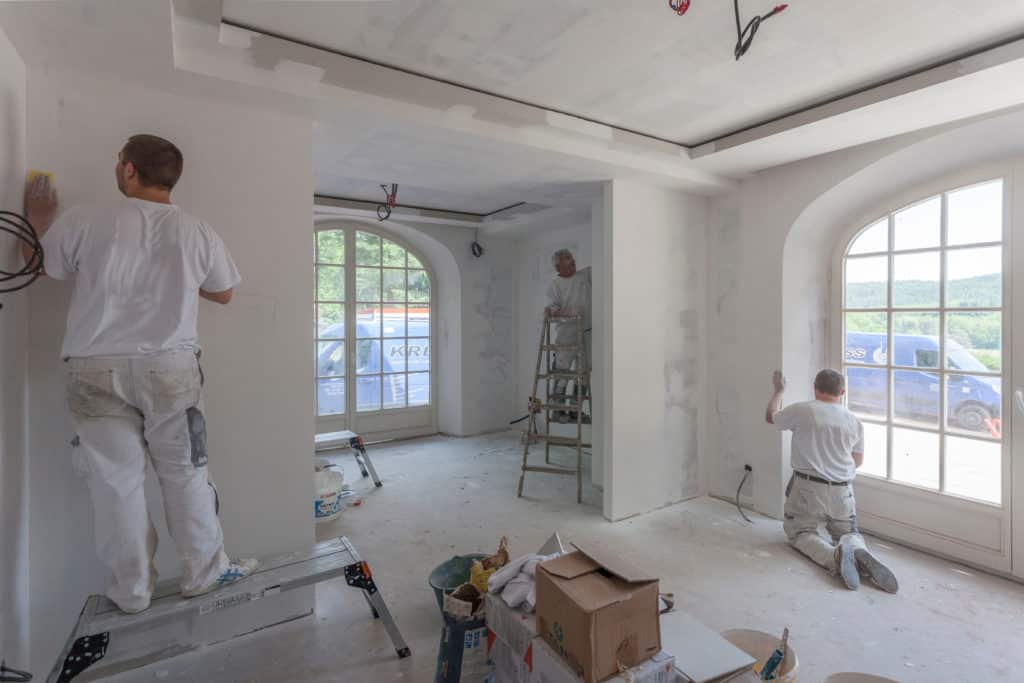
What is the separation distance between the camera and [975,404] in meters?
2.73

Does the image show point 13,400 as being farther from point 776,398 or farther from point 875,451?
point 875,451

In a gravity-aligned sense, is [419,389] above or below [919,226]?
below

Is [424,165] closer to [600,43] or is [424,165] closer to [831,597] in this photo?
[600,43]

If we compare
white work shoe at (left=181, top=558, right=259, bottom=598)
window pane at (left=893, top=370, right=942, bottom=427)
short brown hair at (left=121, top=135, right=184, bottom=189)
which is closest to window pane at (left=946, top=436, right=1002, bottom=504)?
window pane at (left=893, top=370, right=942, bottom=427)

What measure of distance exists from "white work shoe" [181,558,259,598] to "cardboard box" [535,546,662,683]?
117 cm

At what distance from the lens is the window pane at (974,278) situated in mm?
2650

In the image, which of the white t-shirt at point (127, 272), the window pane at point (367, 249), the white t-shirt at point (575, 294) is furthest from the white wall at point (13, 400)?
the window pane at point (367, 249)

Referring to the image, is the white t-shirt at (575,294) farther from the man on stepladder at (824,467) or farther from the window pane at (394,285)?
the window pane at (394,285)

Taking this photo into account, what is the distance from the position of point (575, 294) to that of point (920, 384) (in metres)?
2.34

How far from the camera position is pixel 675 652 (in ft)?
4.64

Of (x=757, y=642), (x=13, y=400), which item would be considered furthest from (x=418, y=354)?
(x=757, y=642)

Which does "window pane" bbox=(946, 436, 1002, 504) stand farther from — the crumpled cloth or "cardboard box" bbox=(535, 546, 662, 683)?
the crumpled cloth

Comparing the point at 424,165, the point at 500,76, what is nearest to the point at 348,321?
the point at 424,165

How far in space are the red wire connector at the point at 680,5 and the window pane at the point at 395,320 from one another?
427 centimetres
